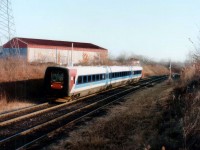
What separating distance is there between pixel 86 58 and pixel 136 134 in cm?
5492

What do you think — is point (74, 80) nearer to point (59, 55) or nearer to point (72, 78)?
point (72, 78)

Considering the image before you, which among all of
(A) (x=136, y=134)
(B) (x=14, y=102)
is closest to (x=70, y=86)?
(B) (x=14, y=102)

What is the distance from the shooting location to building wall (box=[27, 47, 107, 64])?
175 feet

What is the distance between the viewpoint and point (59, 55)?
58.7 m

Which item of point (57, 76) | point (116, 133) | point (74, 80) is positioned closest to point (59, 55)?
point (74, 80)

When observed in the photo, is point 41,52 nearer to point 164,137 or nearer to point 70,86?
point 70,86

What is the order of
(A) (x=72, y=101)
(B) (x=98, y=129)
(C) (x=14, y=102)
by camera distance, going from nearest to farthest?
(B) (x=98, y=129) → (C) (x=14, y=102) → (A) (x=72, y=101)

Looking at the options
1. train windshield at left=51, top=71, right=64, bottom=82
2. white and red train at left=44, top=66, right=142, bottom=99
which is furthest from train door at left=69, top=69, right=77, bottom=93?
train windshield at left=51, top=71, right=64, bottom=82

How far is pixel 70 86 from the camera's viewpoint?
20.5 m

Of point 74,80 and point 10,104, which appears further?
point 74,80

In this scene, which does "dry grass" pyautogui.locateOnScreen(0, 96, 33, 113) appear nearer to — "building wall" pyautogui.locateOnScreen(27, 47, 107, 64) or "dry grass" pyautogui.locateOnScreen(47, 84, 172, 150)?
"dry grass" pyautogui.locateOnScreen(47, 84, 172, 150)

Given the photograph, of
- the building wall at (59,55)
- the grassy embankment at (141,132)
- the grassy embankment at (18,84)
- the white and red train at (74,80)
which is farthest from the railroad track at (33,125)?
the building wall at (59,55)

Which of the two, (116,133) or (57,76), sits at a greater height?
(57,76)

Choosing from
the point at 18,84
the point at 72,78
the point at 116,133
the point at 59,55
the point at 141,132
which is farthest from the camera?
the point at 59,55
